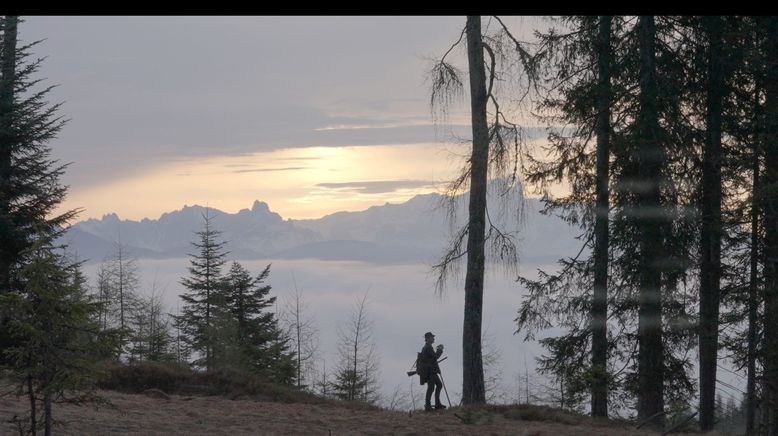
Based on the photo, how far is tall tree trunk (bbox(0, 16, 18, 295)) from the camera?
19266 millimetres

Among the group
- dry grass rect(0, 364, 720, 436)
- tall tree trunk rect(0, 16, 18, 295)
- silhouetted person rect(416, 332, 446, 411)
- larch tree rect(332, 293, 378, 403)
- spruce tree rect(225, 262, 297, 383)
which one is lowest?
larch tree rect(332, 293, 378, 403)

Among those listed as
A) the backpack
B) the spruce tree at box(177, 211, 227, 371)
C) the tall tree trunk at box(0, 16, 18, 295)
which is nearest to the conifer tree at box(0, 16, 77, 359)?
the tall tree trunk at box(0, 16, 18, 295)

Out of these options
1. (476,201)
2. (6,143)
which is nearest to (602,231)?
(476,201)

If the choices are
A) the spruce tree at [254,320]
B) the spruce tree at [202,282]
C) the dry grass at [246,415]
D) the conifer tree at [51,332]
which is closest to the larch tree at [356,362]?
the spruce tree at [254,320]

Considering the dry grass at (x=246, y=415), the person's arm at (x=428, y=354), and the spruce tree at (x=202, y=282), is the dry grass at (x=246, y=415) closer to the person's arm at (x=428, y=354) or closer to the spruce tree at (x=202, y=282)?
the person's arm at (x=428, y=354)

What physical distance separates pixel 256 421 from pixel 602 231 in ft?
32.4

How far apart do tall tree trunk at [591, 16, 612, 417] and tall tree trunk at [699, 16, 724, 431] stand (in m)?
2.34

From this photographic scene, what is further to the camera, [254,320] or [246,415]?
[254,320]

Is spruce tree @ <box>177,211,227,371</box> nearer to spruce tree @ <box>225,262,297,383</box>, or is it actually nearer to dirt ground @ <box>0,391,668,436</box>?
spruce tree @ <box>225,262,297,383</box>

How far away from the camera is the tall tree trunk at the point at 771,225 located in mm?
15211

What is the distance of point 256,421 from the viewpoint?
45.5ft

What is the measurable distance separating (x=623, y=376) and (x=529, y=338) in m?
2.89

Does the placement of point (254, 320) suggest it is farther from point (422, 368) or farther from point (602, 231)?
point (602, 231)
